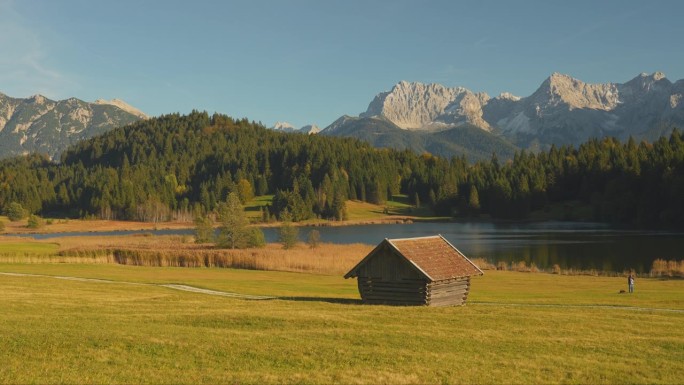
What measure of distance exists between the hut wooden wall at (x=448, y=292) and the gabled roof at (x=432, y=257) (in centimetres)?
53

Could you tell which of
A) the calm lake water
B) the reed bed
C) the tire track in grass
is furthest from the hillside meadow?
the calm lake water

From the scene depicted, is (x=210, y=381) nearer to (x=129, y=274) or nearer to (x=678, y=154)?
(x=129, y=274)

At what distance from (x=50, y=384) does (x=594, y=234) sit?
11955 cm

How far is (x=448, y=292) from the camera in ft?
120

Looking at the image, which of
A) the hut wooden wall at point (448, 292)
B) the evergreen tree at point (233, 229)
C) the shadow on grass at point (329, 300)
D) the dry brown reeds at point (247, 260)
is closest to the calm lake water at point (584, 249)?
the dry brown reeds at point (247, 260)

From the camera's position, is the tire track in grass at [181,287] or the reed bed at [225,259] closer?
the tire track in grass at [181,287]

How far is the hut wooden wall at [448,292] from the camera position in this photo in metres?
35.6

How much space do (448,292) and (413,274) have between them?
250cm

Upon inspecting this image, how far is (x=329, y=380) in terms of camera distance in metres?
16.7

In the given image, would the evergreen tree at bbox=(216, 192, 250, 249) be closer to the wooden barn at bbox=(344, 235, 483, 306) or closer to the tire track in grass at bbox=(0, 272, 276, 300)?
the tire track in grass at bbox=(0, 272, 276, 300)

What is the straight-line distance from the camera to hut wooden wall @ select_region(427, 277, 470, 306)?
1401 inches

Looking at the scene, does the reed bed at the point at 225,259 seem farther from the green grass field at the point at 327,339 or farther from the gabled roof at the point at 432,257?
the gabled roof at the point at 432,257

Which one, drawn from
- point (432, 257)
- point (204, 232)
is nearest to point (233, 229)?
point (204, 232)

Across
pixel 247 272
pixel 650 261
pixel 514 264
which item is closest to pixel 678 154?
pixel 650 261
